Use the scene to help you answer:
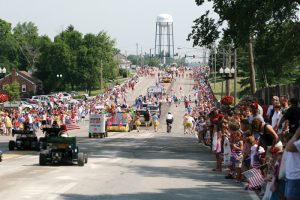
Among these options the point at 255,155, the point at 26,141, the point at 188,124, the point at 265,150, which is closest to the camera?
the point at 265,150

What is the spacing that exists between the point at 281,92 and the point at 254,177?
15.5 meters

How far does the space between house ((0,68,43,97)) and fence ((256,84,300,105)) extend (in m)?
103

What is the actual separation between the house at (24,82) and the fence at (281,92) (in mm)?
102948

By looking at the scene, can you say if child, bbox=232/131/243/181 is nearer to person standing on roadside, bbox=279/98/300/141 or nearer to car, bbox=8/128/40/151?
person standing on roadside, bbox=279/98/300/141

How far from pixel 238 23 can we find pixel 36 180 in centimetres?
1730

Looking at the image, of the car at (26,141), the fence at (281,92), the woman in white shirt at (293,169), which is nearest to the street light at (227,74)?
the fence at (281,92)

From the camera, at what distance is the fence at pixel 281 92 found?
86.1 feet

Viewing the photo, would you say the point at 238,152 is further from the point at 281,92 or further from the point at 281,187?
the point at 281,92

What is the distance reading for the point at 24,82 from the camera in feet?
455

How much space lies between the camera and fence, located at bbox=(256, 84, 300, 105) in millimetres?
26250

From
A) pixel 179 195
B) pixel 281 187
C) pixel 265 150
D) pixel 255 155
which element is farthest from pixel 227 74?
Answer: pixel 281 187

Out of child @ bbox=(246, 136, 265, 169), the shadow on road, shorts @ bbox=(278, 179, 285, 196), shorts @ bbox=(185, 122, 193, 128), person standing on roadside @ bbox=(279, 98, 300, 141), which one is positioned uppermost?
person standing on roadside @ bbox=(279, 98, 300, 141)

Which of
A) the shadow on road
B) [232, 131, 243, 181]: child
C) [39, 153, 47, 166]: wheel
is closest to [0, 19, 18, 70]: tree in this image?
[39, 153, 47, 166]: wheel

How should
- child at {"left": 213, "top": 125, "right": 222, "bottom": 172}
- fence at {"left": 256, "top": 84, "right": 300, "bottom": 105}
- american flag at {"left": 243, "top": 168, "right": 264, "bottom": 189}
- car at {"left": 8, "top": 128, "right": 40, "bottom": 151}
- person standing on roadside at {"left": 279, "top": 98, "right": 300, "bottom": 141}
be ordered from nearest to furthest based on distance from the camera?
american flag at {"left": 243, "top": 168, "right": 264, "bottom": 189}
person standing on roadside at {"left": 279, "top": 98, "right": 300, "bottom": 141}
child at {"left": 213, "top": 125, "right": 222, "bottom": 172}
fence at {"left": 256, "top": 84, "right": 300, "bottom": 105}
car at {"left": 8, "top": 128, "right": 40, "bottom": 151}
